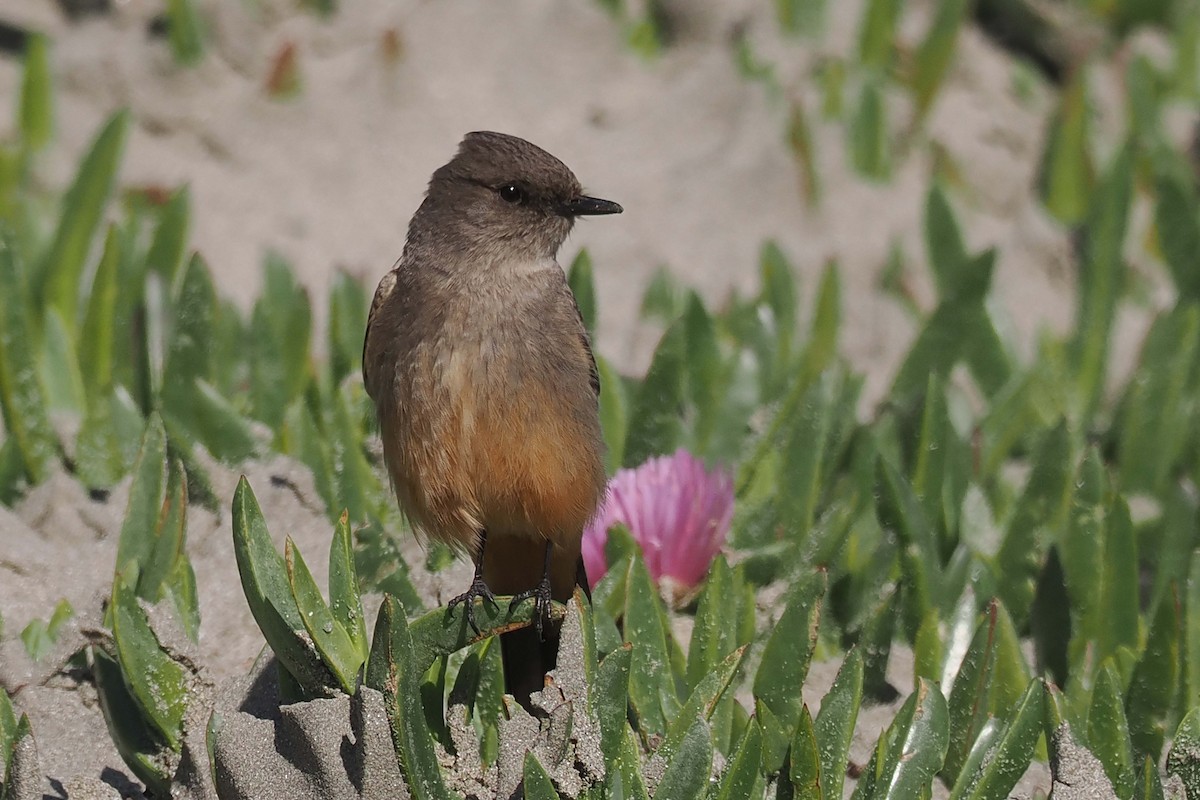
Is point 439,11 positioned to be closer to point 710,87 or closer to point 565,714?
point 710,87

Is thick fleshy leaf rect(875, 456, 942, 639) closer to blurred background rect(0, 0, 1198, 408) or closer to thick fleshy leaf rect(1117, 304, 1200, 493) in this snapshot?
thick fleshy leaf rect(1117, 304, 1200, 493)

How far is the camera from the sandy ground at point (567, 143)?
6113 mm

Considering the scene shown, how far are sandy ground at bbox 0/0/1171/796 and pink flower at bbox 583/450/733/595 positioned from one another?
1.39m

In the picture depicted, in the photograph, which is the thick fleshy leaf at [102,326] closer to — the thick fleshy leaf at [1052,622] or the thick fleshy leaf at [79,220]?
the thick fleshy leaf at [79,220]

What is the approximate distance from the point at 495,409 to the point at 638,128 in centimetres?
308

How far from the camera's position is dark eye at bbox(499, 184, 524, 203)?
4.40 meters

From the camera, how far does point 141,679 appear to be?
11.0ft

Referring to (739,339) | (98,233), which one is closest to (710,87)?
(739,339)

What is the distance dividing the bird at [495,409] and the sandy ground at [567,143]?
1.37m

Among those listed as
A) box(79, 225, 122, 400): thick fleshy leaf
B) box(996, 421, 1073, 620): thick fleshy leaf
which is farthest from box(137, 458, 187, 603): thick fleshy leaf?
box(996, 421, 1073, 620): thick fleshy leaf

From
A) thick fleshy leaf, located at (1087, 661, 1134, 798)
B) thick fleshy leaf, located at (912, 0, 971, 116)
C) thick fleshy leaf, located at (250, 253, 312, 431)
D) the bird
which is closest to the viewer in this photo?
thick fleshy leaf, located at (1087, 661, 1134, 798)

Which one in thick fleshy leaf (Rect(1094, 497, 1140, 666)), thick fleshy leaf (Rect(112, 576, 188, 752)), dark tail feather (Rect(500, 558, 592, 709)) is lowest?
thick fleshy leaf (Rect(112, 576, 188, 752))

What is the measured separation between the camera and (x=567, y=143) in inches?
261

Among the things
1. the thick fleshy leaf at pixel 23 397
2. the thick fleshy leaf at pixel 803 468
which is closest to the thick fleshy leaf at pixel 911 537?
the thick fleshy leaf at pixel 803 468
